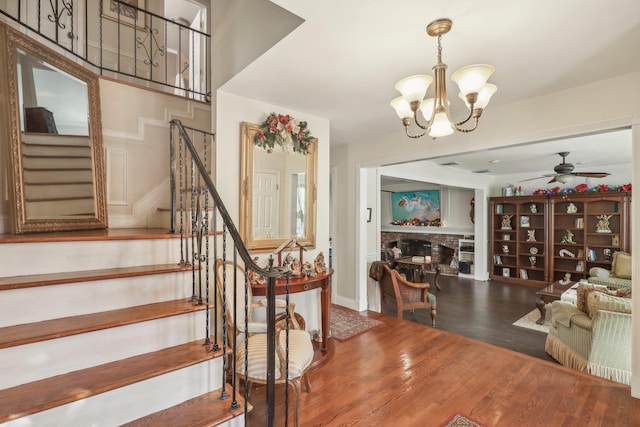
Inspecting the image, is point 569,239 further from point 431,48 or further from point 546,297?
point 431,48

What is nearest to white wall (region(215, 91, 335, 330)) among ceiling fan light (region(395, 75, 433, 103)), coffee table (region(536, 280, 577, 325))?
ceiling fan light (region(395, 75, 433, 103))

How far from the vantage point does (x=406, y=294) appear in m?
4.23

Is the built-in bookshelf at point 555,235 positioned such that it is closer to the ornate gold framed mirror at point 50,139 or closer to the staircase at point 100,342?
the staircase at point 100,342

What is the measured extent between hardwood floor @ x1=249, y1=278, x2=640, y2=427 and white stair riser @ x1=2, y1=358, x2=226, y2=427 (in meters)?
0.68

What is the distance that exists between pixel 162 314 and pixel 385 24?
2124 millimetres

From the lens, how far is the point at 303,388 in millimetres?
2445

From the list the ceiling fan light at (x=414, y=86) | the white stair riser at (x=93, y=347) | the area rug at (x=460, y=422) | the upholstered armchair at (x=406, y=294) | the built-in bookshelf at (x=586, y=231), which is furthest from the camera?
the built-in bookshelf at (x=586, y=231)

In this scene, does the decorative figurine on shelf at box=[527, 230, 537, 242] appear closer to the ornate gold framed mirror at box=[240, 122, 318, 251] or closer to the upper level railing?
the ornate gold framed mirror at box=[240, 122, 318, 251]

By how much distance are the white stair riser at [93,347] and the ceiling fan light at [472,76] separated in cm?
204

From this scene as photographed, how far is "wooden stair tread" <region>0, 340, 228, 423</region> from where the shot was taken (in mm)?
1222

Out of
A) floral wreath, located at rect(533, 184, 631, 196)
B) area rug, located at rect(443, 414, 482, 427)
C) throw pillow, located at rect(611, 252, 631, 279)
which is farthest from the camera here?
floral wreath, located at rect(533, 184, 631, 196)

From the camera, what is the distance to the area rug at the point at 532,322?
433 cm

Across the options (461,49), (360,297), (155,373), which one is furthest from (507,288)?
(155,373)

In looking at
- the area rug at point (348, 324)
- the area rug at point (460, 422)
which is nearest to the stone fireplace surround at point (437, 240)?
the area rug at point (348, 324)
